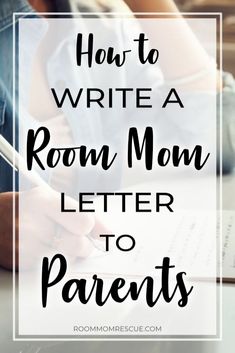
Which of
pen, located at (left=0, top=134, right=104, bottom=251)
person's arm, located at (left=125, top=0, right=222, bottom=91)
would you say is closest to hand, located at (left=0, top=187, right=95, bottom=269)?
pen, located at (left=0, top=134, right=104, bottom=251)

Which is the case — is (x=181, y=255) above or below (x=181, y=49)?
below

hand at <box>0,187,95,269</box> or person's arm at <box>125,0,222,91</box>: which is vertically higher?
person's arm at <box>125,0,222,91</box>

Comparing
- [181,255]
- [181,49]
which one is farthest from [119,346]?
[181,49]

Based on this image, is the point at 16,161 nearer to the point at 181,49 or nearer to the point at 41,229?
the point at 41,229

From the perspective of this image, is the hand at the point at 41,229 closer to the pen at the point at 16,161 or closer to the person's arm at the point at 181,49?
the pen at the point at 16,161

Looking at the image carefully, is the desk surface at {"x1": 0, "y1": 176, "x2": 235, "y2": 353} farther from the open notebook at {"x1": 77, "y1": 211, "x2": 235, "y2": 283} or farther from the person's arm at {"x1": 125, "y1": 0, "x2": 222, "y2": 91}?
the person's arm at {"x1": 125, "y1": 0, "x2": 222, "y2": 91}

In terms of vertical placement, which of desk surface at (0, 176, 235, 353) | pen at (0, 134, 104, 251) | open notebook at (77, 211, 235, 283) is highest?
pen at (0, 134, 104, 251)

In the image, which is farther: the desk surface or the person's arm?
the person's arm

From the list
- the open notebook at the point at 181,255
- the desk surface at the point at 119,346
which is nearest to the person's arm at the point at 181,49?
the open notebook at the point at 181,255

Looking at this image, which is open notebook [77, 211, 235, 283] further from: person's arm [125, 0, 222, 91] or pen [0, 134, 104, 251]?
person's arm [125, 0, 222, 91]

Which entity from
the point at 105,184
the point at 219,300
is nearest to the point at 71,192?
the point at 105,184

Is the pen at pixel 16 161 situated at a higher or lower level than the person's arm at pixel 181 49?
lower

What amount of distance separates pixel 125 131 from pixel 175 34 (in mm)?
87

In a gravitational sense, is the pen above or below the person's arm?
below
